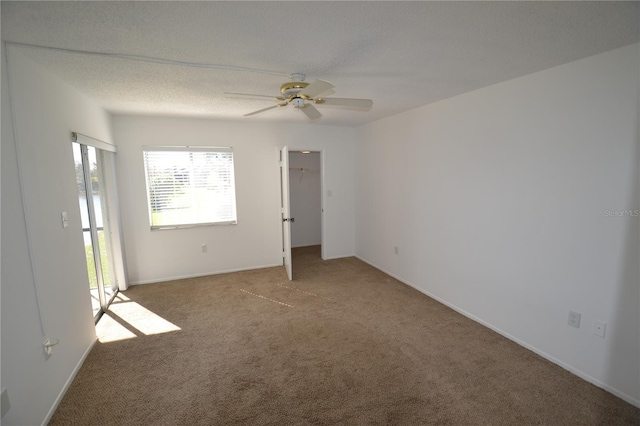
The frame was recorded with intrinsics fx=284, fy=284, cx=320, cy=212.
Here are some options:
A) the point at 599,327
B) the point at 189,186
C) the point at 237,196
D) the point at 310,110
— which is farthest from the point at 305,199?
the point at 599,327

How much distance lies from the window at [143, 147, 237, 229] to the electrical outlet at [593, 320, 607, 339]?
4.28 metres

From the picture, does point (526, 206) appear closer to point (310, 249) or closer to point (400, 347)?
point (400, 347)

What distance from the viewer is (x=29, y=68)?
1.96m

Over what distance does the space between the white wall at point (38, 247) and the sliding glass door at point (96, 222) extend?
406 millimetres

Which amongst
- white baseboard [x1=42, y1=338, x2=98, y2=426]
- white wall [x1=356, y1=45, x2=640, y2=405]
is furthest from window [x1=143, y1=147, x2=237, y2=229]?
white wall [x1=356, y1=45, x2=640, y2=405]

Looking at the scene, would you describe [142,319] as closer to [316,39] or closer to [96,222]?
[96,222]

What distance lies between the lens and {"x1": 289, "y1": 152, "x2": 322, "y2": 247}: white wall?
6164mm

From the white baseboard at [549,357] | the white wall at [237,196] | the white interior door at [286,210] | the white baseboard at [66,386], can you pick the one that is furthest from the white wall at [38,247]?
the white baseboard at [549,357]

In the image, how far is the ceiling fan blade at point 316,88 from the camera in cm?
188

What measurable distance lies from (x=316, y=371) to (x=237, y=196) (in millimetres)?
3024

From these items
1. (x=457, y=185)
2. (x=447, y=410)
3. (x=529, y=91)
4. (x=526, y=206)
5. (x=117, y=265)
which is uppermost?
(x=529, y=91)

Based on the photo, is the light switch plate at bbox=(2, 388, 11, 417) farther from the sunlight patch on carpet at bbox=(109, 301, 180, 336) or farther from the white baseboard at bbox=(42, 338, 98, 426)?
the sunlight patch on carpet at bbox=(109, 301, 180, 336)

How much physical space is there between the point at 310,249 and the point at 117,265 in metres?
3.37

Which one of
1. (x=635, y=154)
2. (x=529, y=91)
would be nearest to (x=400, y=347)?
(x=635, y=154)
